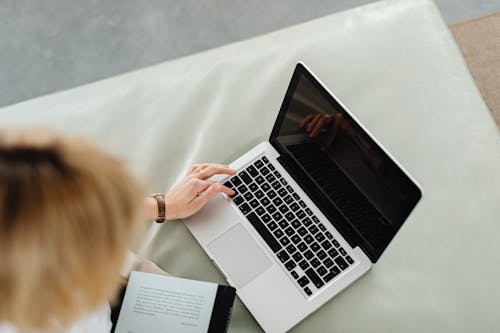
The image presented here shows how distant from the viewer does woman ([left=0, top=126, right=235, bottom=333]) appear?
17.7 inches

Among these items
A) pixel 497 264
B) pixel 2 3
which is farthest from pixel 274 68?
pixel 2 3

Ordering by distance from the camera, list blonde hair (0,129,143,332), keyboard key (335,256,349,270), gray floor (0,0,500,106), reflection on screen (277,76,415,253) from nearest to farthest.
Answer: blonde hair (0,129,143,332), reflection on screen (277,76,415,253), keyboard key (335,256,349,270), gray floor (0,0,500,106)

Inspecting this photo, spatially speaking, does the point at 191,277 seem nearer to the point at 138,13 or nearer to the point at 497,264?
the point at 497,264

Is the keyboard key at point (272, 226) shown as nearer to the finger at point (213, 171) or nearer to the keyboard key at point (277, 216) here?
the keyboard key at point (277, 216)

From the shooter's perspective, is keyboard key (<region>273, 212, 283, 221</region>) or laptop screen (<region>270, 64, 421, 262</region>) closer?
laptop screen (<region>270, 64, 421, 262</region>)

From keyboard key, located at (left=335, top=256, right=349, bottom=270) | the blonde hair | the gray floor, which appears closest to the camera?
the blonde hair

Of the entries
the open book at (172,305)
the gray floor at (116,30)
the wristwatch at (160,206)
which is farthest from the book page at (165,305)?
the gray floor at (116,30)

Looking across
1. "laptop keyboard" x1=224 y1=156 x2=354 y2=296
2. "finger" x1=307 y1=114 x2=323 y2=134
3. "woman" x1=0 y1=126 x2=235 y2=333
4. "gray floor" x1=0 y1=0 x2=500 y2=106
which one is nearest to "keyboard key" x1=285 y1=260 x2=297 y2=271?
"laptop keyboard" x1=224 y1=156 x2=354 y2=296

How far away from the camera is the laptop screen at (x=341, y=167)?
0.77 m

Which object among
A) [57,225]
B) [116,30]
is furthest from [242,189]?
[116,30]

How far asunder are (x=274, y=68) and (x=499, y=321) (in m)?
0.61

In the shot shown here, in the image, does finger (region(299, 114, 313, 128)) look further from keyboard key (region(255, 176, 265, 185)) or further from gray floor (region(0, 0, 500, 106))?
gray floor (region(0, 0, 500, 106))

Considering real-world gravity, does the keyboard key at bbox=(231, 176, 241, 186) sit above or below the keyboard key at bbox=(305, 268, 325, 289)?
above

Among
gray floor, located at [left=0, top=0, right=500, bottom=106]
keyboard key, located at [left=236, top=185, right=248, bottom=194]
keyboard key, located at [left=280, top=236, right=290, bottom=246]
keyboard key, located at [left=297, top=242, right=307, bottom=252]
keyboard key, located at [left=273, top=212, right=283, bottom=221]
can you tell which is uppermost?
gray floor, located at [left=0, top=0, right=500, bottom=106]
